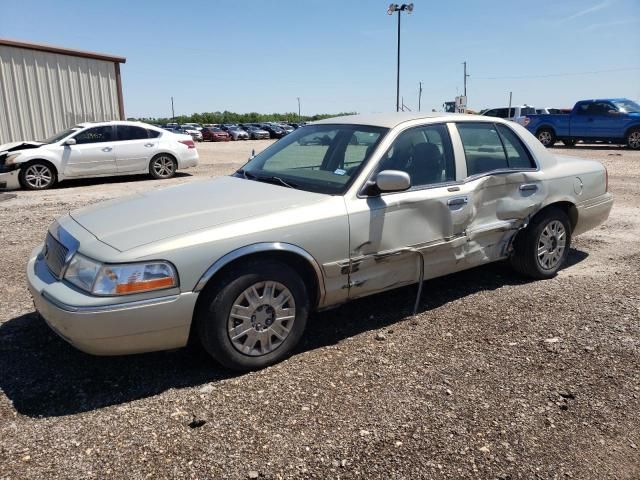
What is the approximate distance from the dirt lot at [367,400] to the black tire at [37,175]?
7.70 meters

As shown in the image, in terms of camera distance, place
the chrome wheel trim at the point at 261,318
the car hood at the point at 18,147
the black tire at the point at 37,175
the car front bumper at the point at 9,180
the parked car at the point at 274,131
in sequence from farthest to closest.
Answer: the parked car at the point at 274,131 → the car hood at the point at 18,147 → the black tire at the point at 37,175 → the car front bumper at the point at 9,180 → the chrome wheel trim at the point at 261,318

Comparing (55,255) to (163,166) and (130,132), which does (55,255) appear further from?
(163,166)

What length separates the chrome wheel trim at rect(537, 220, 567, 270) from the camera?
16.4 ft

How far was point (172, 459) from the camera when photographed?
2574mm

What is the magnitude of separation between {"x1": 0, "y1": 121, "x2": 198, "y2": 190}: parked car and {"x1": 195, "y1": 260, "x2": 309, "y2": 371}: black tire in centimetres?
999

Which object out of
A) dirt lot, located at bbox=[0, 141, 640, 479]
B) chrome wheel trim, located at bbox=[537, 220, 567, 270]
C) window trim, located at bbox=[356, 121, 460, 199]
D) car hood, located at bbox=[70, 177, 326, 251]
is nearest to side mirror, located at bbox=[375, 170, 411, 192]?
window trim, located at bbox=[356, 121, 460, 199]

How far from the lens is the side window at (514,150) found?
15.8 ft

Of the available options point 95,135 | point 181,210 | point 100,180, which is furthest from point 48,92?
point 181,210

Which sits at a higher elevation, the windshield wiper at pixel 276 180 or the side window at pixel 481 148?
the side window at pixel 481 148

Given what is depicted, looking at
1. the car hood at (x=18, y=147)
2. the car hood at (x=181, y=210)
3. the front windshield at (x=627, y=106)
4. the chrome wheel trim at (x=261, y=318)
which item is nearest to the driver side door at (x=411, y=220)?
the car hood at (x=181, y=210)

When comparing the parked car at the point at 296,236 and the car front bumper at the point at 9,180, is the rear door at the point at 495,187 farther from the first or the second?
the car front bumper at the point at 9,180

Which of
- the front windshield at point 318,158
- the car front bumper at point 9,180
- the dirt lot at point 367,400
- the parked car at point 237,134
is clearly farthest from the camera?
the parked car at point 237,134

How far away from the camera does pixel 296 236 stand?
11.1 feet

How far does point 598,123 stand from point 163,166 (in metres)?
16.7
